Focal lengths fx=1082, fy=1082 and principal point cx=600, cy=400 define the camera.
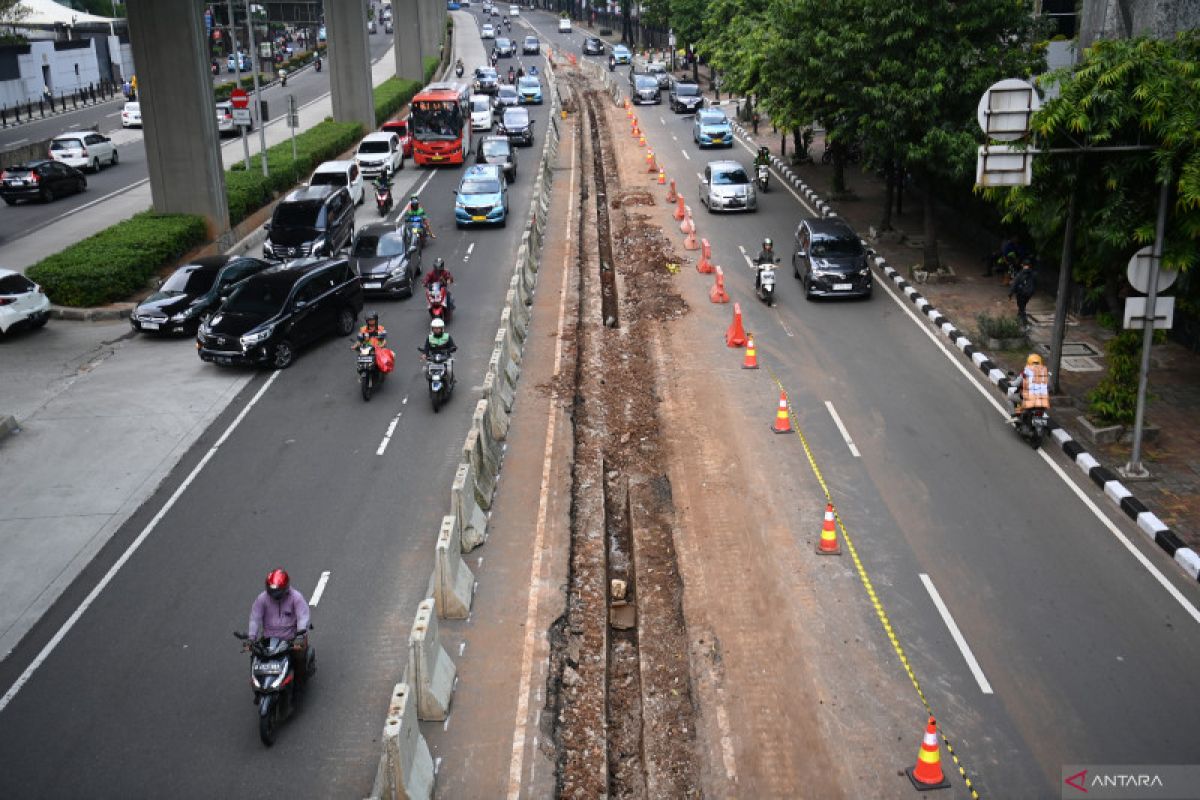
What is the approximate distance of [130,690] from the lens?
1155 cm

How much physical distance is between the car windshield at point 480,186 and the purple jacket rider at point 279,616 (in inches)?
1004

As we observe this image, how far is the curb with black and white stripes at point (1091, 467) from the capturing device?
1388 cm

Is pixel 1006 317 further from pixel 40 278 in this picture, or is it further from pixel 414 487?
pixel 40 278

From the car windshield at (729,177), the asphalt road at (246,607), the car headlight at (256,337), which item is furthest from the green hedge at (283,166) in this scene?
the asphalt road at (246,607)

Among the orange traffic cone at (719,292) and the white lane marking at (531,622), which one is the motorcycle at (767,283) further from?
the white lane marking at (531,622)

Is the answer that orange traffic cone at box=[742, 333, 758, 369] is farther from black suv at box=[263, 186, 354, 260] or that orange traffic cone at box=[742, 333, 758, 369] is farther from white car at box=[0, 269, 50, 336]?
white car at box=[0, 269, 50, 336]

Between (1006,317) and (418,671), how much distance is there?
16.4 metres

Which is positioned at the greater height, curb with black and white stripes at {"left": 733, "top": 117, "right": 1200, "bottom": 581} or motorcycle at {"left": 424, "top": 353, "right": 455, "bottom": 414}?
motorcycle at {"left": 424, "top": 353, "right": 455, "bottom": 414}

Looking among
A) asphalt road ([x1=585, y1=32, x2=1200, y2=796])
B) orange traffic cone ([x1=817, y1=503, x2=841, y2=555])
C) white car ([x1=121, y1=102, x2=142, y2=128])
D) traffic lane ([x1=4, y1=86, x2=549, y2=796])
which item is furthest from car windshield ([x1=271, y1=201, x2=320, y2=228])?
white car ([x1=121, y1=102, x2=142, y2=128])

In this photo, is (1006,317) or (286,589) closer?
(286,589)

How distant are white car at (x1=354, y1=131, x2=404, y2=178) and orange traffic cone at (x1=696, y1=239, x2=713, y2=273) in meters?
17.3

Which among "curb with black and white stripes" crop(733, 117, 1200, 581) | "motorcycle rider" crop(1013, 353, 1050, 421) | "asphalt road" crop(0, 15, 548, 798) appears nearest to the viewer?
"asphalt road" crop(0, 15, 548, 798)

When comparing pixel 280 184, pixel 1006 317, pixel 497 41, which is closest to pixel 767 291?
pixel 1006 317

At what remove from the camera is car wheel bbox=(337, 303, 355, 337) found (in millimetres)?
24016
